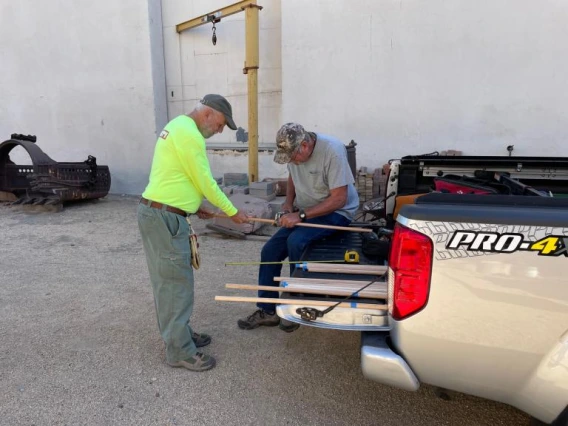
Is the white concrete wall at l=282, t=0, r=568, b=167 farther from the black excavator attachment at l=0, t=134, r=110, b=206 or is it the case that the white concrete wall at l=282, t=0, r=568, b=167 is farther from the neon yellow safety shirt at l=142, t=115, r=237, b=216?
the neon yellow safety shirt at l=142, t=115, r=237, b=216

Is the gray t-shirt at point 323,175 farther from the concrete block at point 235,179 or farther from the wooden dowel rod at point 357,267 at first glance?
the concrete block at point 235,179

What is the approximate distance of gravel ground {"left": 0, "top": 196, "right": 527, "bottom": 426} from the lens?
256cm

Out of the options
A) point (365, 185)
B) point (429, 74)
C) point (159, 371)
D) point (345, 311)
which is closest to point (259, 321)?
point (159, 371)

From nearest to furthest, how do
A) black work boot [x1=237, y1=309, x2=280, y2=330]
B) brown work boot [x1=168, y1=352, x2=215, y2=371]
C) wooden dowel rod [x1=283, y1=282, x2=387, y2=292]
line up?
wooden dowel rod [x1=283, y1=282, x2=387, y2=292]
brown work boot [x1=168, y1=352, x2=215, y2=371]
black work boot [x1=237, y1=309, x2=280, y2=330]

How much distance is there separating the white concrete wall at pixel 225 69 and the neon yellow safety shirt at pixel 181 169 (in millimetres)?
6223

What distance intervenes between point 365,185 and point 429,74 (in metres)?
2.33

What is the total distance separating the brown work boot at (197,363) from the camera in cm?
302

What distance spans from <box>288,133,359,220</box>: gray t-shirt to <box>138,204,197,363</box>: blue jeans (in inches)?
47.2

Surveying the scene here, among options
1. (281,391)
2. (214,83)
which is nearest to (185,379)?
(281,391)

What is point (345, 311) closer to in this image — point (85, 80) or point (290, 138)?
point (290, 138)

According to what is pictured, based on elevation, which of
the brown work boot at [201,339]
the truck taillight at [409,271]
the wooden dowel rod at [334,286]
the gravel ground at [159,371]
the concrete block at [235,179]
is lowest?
the gravel ground at [159,371]

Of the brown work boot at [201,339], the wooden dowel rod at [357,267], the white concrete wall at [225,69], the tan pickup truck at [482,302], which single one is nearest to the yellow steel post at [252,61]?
the white concrete wall at [225,69]

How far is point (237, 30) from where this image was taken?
29.7 ft

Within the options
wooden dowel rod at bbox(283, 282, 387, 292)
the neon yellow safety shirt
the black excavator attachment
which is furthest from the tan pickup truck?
the black excavator attachment
